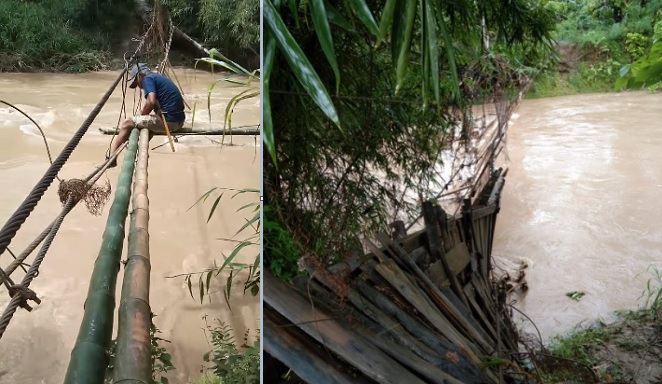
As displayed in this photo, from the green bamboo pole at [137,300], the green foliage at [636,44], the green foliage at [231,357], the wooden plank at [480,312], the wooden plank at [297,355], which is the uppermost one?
the green foliage at [636,44]

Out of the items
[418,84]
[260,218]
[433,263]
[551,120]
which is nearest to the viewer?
[260,218]

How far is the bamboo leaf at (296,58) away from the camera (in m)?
0.51

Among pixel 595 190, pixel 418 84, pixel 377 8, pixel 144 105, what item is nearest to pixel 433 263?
pixel 418 84

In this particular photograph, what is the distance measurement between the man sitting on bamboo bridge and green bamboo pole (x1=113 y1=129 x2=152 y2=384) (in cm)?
2

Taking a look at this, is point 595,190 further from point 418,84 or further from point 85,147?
point 85,147

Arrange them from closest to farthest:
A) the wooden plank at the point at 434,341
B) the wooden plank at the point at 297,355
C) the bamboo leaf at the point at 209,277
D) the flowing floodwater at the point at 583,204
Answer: the bamboo leaf at the point at 209,277
the wooden plank at the point at 297,355
the wooden plank at the point at 434,341
the flowing floodwater at the point at 583,204

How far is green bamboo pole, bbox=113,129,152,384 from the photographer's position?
377 mm

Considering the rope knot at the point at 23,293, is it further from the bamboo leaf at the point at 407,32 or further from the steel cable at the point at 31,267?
the bamboo leaf at the point at 407,32

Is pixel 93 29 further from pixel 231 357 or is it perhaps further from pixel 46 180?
pixel 231 357

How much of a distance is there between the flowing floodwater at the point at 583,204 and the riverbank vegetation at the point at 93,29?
1370 millimetres

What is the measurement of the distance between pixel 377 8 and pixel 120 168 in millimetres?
359

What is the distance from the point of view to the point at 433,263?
1069 mm

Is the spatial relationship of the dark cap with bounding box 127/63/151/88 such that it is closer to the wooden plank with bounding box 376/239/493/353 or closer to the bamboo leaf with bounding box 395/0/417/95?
the bamboo leaf with bounding box 395/0/417/95

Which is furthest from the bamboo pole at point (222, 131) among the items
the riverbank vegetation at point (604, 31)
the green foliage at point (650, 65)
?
the green foliage at point (650, 65)
